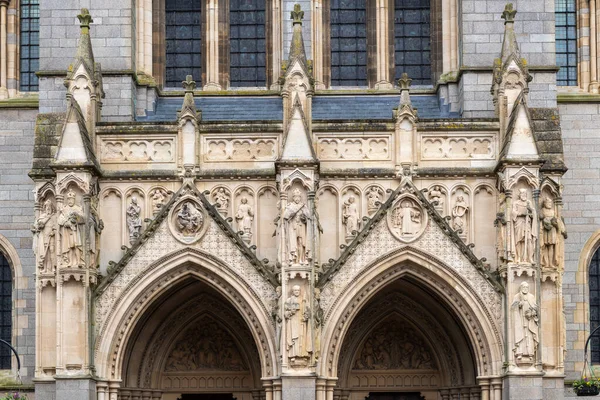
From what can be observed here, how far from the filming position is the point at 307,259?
27.9m

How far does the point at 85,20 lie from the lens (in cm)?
2969

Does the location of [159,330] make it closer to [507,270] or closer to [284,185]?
[284,185]

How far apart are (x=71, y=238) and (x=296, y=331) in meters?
4.63

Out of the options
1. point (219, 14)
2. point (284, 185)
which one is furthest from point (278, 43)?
point (284, 185)

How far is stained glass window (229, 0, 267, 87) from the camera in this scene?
32469 millimetres

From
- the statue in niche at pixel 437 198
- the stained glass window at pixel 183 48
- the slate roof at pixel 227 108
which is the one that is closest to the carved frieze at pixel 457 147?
the statue in niche at pixel 437 198

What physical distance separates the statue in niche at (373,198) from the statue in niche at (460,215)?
1492mm

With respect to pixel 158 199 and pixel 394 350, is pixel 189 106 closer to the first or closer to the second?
pixel 158 199

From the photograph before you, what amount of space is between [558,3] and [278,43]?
258 inches

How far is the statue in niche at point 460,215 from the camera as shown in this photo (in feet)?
94.8

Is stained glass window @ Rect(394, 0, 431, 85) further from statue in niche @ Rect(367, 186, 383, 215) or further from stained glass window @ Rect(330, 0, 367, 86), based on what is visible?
statue in niche @ Rect(367, 186, 383, 215)

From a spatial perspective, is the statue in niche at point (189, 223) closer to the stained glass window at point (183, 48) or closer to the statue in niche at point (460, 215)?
the stained glass window at point (183, 48)

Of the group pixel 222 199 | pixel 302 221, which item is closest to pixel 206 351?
pixel 222 199

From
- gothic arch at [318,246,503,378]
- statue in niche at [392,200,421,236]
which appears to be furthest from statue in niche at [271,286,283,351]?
statue in niche at [392,200,421,236]
